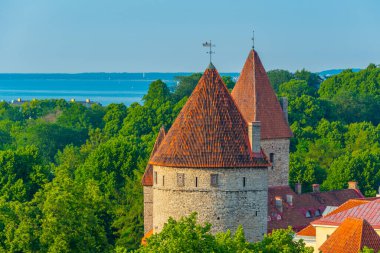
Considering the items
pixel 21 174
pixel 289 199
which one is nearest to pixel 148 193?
pixel 289 199

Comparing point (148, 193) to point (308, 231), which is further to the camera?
point (148, 193)

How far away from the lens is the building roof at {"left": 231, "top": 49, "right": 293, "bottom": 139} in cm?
8438

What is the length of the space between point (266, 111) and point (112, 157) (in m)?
19.9

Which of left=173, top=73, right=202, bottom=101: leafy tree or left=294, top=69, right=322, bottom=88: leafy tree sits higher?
left=294, top=69, right=322, bottom=88: leafy tree

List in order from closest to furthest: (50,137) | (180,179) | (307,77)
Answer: (180,179), (50,137), (307,77)

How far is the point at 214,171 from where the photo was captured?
2729 inches

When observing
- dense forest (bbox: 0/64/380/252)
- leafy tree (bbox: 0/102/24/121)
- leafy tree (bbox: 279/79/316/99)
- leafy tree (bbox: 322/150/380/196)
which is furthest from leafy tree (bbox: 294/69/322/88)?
leafy tree (bbox: 322/150/380/196)

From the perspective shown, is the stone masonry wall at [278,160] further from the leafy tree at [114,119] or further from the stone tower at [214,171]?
the leafy tree at [114,119]

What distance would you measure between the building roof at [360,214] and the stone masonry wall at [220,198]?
208 inches

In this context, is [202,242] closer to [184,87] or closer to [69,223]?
[69,223]

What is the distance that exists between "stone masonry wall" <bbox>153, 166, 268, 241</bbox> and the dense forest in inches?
105

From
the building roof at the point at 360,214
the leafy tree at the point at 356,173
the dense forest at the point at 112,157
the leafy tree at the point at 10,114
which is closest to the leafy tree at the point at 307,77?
the dense forest at the point at 112,157

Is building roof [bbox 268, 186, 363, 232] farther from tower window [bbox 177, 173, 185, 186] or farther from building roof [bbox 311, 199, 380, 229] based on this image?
tower window [bbox 177, 173, 185, 186]

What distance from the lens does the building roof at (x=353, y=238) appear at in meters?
64.5
